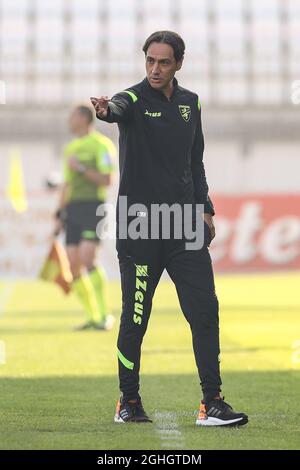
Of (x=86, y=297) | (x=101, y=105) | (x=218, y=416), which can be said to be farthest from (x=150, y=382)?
(x=86, y=297)

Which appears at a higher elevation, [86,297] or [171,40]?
[171,40]

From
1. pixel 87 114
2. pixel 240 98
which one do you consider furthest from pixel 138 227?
pixel 240 98

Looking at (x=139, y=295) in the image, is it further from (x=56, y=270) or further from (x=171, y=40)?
(x=56, y=270)

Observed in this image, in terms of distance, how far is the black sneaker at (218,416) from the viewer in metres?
6.14

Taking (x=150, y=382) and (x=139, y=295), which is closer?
(x=139, y=295)

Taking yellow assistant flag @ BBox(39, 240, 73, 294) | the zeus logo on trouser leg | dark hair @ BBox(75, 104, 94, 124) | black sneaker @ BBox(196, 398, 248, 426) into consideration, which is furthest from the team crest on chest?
yellow assistant flag @ BBox(39, 240, 73, 294)

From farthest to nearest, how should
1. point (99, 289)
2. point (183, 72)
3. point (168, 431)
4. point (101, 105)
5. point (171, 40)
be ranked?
point (183, 72)
point (99, 289)
point (171, 40)
point (168, 431)
point (101, 105)

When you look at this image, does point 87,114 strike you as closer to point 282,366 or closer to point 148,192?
point 282,366

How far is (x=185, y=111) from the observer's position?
6285 mm

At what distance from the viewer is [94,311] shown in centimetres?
1340

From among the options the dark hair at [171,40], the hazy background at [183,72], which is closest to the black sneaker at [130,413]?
the dark hair at [171,40]

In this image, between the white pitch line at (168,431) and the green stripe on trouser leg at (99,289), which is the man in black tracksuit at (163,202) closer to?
the white pitch line at (168,431)

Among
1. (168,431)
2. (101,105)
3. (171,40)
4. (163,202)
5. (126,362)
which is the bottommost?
(168,431)

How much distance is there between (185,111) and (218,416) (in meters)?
1.51
